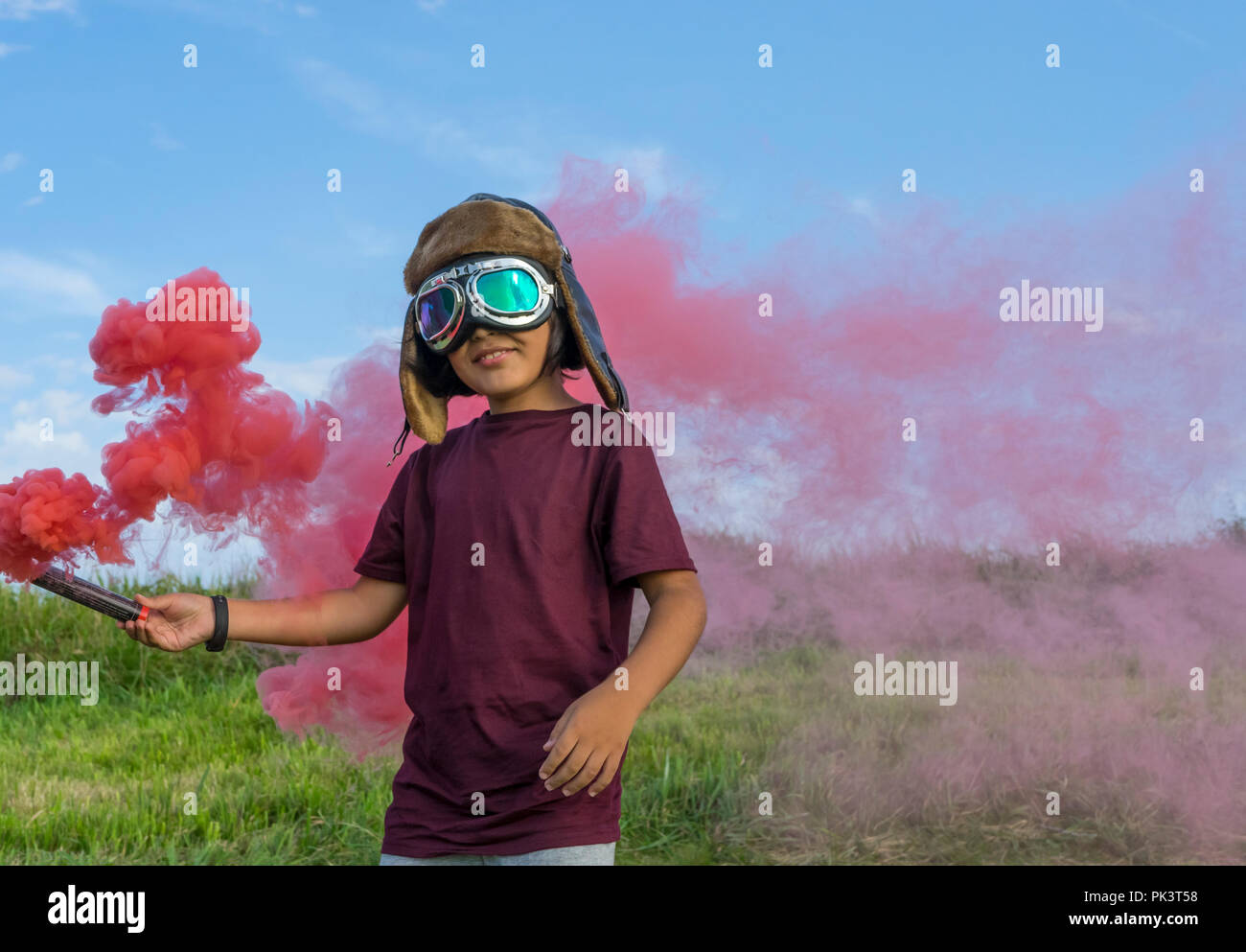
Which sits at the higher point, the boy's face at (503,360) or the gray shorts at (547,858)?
the boy's face at (503,360)

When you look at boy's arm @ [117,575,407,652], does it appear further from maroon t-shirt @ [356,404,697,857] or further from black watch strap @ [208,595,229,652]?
maroon t-shirt @ [356,404,697,857]

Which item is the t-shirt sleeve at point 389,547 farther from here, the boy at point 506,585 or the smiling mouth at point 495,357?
the smiling mouth at point 495,357

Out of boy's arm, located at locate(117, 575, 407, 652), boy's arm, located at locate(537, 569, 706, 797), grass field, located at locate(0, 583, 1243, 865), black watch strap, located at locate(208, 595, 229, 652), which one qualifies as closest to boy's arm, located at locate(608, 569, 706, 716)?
boy's arm, located at locate(537, 569, 706, 797)

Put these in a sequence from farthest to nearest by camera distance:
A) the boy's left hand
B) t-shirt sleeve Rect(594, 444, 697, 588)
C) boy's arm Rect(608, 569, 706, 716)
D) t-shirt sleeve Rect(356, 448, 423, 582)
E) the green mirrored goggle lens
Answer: t-shirt sleeve Rect(356, 448, 423, 582) < the green mirrored goggle lens < t-shirt sleeve Rect(594, 444, 697, 588) < boy's arm Rect(608, 569, 706, 716) < the boy's left hand

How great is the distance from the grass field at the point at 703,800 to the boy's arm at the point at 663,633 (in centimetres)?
246

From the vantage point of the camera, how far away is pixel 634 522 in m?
2.57

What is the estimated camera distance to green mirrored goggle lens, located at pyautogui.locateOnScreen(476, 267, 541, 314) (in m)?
2.79

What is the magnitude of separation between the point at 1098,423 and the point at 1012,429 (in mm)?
347

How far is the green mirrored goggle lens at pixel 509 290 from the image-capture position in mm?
2785

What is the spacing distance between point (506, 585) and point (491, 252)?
87 cm

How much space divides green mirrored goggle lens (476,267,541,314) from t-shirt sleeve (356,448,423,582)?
53cm

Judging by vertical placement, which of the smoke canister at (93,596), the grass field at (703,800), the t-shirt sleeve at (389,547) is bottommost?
the grass field at (703,800)

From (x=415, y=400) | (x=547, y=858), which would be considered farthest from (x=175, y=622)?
(x=547, y=858)

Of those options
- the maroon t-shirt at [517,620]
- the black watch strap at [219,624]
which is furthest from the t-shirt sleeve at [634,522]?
the black watch strap at [219,624]
